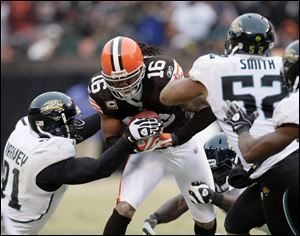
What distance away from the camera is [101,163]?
18.1 ft

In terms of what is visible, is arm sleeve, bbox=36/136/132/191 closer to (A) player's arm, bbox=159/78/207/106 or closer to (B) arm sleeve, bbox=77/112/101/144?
(A) player's arm, bbox=159/78/207/106

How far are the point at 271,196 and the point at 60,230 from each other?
352 cm

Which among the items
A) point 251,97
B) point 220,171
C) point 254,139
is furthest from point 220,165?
point 254,139

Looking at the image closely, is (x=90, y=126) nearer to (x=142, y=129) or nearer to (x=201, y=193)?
(x=201, y=193)

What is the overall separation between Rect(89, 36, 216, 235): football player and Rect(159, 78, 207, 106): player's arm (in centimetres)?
44

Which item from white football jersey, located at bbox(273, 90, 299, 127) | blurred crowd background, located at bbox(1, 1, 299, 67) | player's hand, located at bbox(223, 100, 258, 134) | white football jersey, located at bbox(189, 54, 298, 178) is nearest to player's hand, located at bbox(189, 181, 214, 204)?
white football jersey, located at bbox(189, 54, 298, 178)

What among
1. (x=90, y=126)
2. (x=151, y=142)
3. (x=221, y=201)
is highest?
(x=151, y=142)

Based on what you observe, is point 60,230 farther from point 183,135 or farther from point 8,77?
point 8,77

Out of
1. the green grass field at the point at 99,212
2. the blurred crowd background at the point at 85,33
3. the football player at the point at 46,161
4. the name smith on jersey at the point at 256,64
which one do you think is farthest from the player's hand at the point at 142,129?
the blurred crowd background at the point at 85,33

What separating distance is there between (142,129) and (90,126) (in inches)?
48.8

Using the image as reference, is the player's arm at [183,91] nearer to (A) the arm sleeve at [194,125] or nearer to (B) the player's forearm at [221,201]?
(A) the arm sleeve at [194,125]

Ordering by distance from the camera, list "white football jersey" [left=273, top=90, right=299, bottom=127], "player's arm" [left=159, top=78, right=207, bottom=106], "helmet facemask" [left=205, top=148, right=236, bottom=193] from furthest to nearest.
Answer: "helmet facemask" [left=205, top=148, right=236, bottom=193] → "player's arm" [left=159, top=78, right=207, bottom=106] → "white football jersey" [left=273, top=90, right=299, bottom=127]

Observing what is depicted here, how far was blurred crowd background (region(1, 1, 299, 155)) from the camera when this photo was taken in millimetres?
12328

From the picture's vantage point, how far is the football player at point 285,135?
4.61 meters
